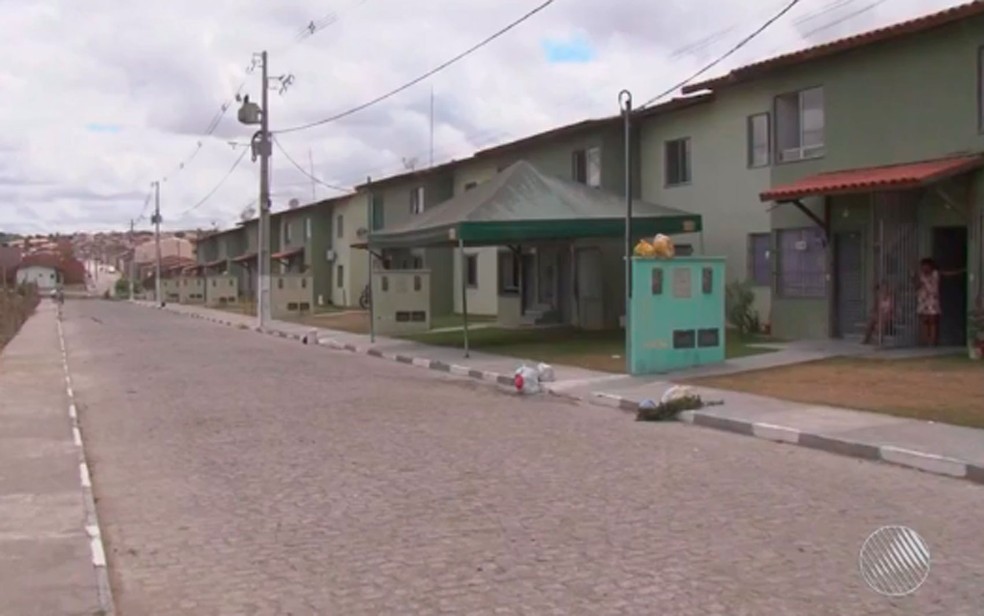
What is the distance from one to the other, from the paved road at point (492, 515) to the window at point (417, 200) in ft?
108

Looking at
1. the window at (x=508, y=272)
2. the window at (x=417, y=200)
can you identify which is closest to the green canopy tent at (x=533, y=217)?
the window at (x=508, y=272)

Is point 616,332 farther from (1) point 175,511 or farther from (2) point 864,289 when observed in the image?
(1) point 175,511

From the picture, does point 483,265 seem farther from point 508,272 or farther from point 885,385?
point 885,385

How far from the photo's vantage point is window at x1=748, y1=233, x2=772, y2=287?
27.2m

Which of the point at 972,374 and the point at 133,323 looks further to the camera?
the point at 133,323

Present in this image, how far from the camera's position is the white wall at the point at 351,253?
57.3 meters

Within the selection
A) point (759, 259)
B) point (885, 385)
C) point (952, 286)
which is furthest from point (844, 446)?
point (759, 259)

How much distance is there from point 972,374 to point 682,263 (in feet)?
15.7

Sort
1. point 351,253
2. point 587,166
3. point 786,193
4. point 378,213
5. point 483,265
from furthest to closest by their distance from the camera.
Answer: point 351,253, point 378,213, point 483,265, point 587,166, point 786,193

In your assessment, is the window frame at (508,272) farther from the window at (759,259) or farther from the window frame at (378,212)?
the window frame at (378,212)

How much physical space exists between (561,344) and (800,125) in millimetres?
7009

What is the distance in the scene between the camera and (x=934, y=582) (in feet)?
22.5

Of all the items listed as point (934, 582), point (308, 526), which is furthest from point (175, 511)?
point (934, 582)

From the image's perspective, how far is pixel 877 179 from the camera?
66.8ft
